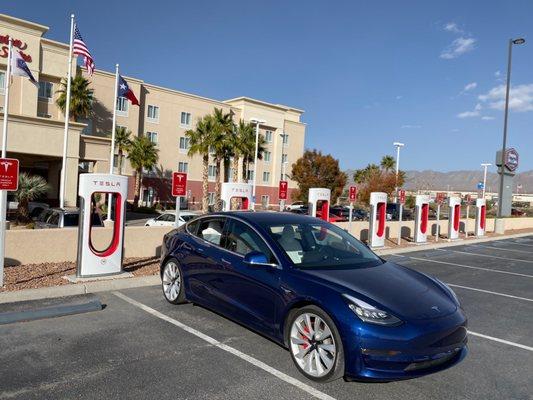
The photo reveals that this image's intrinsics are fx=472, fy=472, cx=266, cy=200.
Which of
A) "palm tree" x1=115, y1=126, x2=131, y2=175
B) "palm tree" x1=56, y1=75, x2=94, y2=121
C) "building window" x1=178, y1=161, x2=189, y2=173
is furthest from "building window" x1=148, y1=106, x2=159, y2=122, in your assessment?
"palm tree" x1=56, y1=75, x2=94, y2=121

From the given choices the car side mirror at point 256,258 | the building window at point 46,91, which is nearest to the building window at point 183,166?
the building window at point 46,91

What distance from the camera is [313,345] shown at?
4.55m

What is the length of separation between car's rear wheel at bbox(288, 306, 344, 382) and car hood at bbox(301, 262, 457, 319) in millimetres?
373

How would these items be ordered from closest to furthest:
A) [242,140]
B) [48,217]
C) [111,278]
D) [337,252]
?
[337,252] → [111,278] → [48,217] → [242,140]

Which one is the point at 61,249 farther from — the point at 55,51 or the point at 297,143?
the point at 297,143

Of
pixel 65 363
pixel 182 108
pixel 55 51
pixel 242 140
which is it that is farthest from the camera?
pixel 182 108

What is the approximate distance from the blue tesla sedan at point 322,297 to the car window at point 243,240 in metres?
0.01

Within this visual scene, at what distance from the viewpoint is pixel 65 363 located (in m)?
4.78

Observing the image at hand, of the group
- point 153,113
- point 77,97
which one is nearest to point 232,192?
point 77,97

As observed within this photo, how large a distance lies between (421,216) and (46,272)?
13751 millimetres

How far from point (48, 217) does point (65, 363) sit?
12.3 metres

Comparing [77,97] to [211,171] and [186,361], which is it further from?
[186,361]

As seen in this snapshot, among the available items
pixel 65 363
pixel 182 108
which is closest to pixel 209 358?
pixel 65 363

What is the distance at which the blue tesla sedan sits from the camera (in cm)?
417
